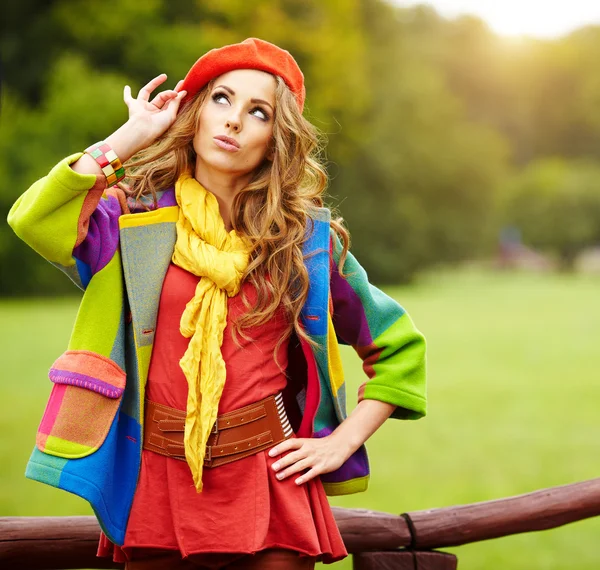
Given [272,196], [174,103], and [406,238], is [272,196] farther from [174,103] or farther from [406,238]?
[406,238]

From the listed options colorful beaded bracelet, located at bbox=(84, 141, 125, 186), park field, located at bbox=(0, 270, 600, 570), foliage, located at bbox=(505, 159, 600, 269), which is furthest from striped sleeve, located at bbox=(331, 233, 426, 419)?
foliage, located at bbox=(505, 159, 600, 269)

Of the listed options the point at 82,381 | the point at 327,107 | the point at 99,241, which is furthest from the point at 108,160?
the point at 327,107

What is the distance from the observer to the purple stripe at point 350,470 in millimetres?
2232

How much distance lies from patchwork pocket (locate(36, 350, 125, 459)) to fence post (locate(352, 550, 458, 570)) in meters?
1.22

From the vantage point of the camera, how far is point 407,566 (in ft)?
9.30

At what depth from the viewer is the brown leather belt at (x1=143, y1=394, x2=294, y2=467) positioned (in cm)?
204

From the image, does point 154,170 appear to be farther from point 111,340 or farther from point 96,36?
point 96,36

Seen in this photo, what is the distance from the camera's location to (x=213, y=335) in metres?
2.04

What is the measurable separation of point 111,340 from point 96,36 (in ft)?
79.3

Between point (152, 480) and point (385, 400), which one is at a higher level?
point (385, 400)

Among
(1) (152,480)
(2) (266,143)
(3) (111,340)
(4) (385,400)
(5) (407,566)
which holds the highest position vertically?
(2) (266,143)

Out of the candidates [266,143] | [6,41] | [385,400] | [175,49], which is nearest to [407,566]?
[385,400]

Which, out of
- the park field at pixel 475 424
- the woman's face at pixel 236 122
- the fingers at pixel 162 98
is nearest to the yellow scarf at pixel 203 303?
the woman's face at pixel 236 122

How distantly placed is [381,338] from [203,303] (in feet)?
1.62
